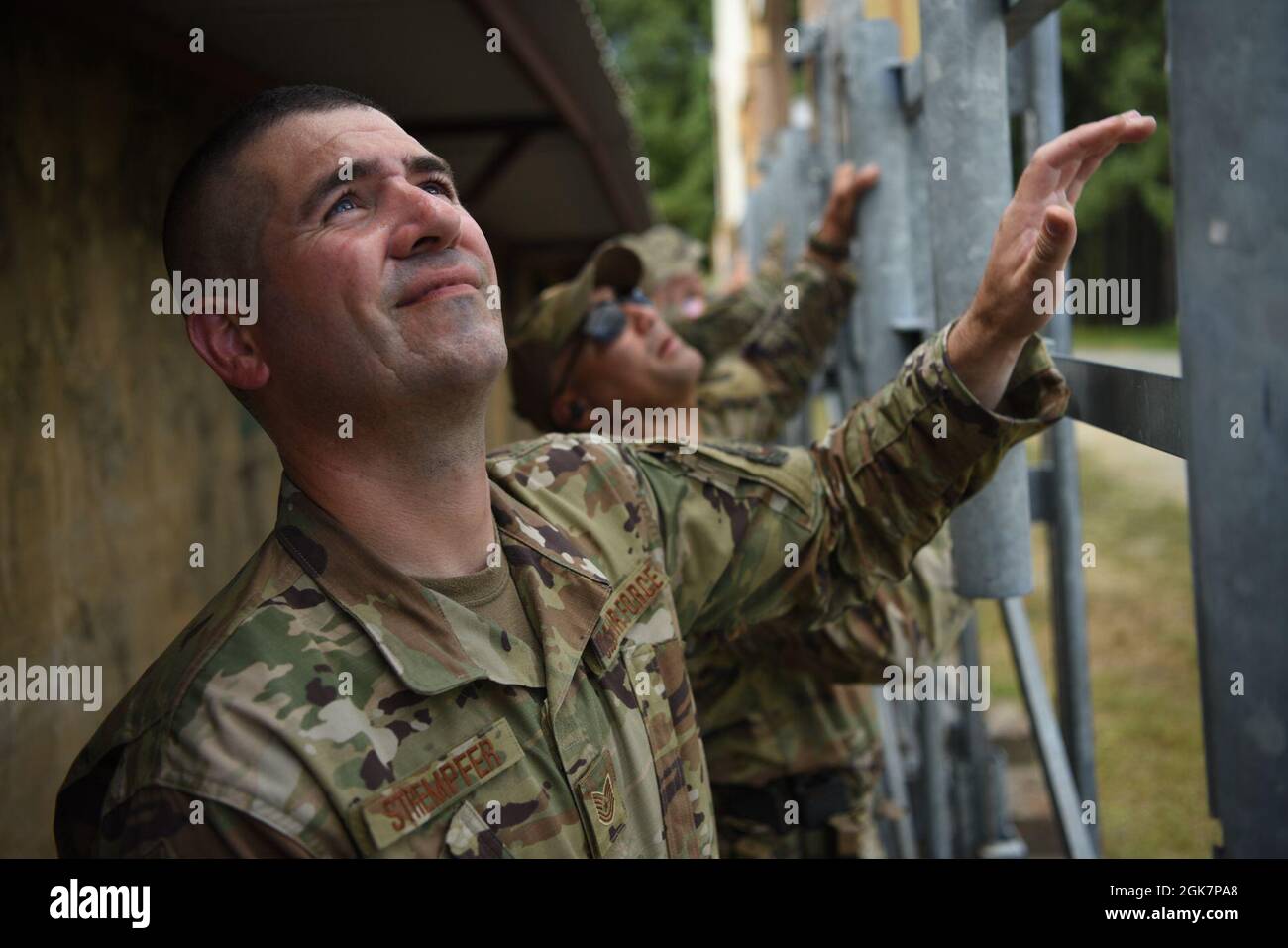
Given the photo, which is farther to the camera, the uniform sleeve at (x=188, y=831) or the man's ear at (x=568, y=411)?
the man's ear at (x=568, y=411)

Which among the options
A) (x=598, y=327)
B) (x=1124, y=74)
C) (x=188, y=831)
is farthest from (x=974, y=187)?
(x=1124, y=74)

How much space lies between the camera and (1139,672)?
7.15 m

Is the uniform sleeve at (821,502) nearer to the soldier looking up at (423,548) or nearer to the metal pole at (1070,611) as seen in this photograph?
the soldier looking up at (423,548)

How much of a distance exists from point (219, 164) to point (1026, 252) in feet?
3.58

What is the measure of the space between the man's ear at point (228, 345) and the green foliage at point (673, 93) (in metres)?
27.3

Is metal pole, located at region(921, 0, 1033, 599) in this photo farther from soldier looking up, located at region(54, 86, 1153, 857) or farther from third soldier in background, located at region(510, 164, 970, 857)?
third soldier in background, located at region(510, 164, 970, 857)

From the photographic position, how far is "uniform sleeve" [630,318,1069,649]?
178cm

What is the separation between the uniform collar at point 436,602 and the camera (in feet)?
4.74

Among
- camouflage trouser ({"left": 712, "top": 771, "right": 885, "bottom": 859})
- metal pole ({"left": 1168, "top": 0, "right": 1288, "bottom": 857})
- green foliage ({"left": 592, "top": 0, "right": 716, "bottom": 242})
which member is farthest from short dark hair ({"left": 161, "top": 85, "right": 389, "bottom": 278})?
green foliage ({"left": 592, "top": 0, "right": 716, "bottom": 242})

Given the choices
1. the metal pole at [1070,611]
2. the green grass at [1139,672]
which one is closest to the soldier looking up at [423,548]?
the metal pole at [1070,611]

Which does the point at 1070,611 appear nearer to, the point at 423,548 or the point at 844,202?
the point at 844,202

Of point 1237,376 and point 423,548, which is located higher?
point 1237,376

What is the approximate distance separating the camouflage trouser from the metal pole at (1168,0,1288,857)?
1732 mm
